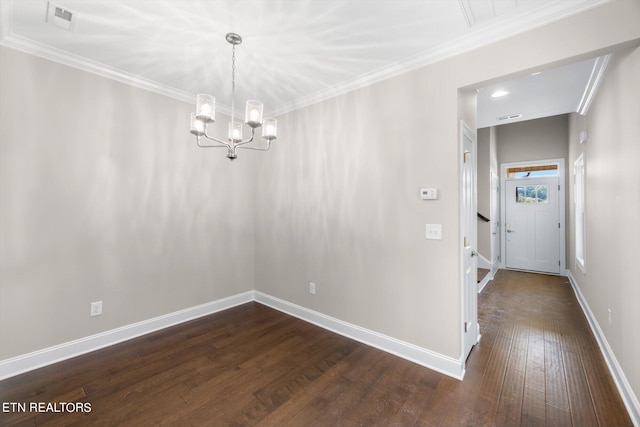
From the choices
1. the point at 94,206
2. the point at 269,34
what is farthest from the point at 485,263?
the point at 94,206

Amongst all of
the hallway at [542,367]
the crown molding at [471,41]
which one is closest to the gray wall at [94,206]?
the crown molding at [471,41]

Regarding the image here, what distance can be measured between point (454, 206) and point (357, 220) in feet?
3.23

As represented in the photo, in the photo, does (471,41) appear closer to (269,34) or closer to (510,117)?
(269,34)

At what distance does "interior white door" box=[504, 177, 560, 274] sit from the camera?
5602 millimetres

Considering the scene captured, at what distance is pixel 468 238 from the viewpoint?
2562mm

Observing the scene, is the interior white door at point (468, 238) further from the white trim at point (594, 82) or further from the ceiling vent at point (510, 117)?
the ceiling vent at point (510, 117)

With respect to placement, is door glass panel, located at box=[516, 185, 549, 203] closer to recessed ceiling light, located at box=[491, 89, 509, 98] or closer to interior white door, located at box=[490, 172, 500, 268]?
interior white door, located at box=[490, 172, 500, 268]

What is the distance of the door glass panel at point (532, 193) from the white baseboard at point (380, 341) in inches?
203

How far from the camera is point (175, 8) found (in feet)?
6.12

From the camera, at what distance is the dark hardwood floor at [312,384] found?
5.93 feet

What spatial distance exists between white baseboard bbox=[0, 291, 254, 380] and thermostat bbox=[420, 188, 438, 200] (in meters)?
2.91

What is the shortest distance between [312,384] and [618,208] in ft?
9.18

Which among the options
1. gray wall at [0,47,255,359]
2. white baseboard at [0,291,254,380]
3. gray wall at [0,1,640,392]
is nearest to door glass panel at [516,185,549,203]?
gray wall at [0,1,640,392]

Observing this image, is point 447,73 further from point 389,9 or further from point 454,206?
point 454,206
